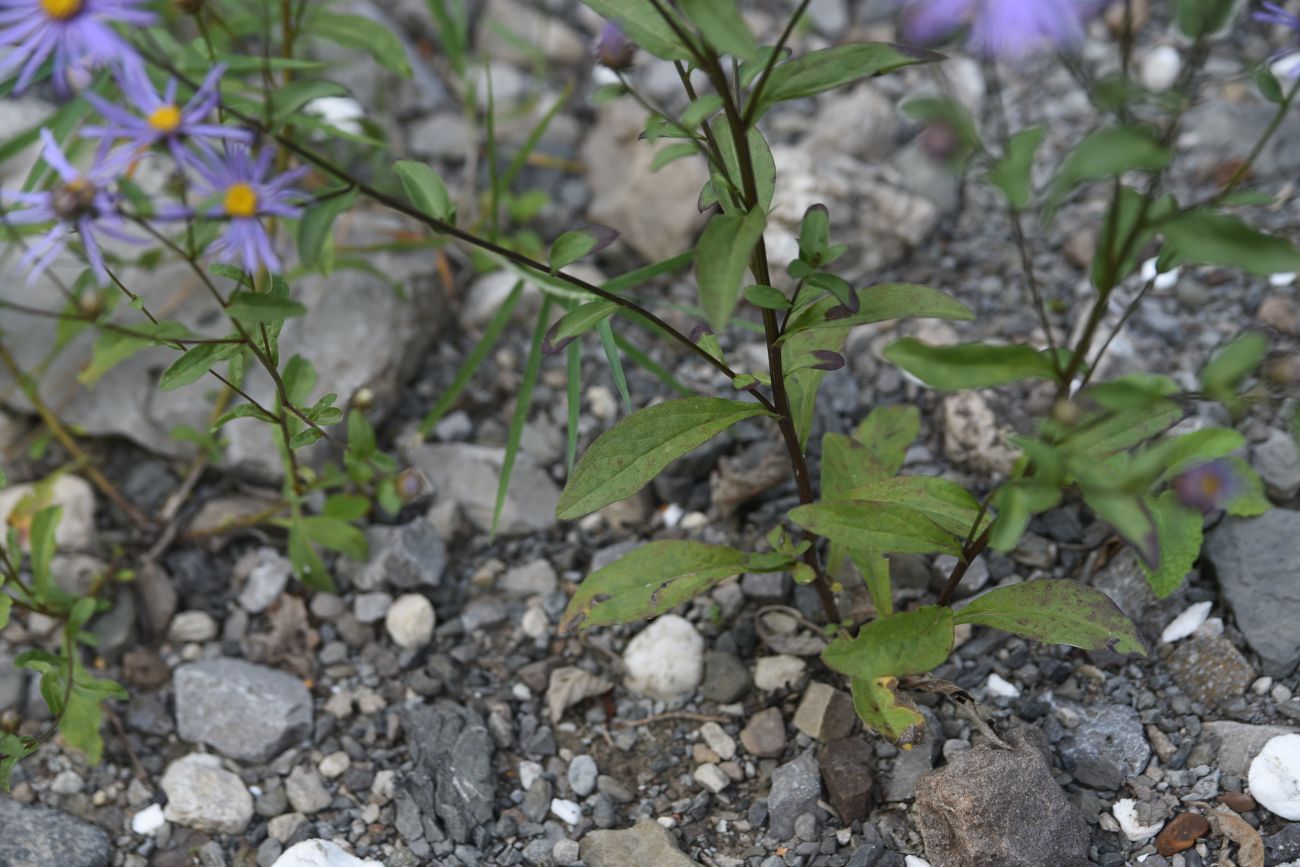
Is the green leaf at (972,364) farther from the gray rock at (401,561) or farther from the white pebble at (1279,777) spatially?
the gray rock at (401,561)

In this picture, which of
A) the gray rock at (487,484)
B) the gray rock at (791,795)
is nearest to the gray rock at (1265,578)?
the gray rock at (791,795)

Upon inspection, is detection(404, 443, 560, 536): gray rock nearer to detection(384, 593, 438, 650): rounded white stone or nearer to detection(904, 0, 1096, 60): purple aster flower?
detection(384, 593, 438, 650): rounded white stone

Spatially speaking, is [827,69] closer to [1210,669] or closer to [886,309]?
[886,309]

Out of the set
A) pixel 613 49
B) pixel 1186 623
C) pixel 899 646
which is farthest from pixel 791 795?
pixel 613 49

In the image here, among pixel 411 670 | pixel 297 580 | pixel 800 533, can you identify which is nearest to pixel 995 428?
pixel 800 533

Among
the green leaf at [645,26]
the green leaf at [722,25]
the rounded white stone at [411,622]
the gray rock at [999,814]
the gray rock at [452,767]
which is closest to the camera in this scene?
the green leaf at [722,25]

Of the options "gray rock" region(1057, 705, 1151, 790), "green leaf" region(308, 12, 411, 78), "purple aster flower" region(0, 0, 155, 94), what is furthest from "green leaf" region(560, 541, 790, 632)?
"green leaf" region(308, 12, 411, 78)
